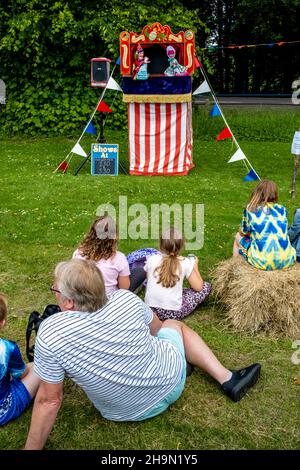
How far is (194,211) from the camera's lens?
735 cm

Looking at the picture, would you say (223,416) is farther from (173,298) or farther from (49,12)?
(49,12)

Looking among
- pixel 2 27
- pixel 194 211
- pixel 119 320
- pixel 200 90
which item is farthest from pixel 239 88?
pixel 119 320

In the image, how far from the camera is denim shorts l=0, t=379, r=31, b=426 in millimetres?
3055

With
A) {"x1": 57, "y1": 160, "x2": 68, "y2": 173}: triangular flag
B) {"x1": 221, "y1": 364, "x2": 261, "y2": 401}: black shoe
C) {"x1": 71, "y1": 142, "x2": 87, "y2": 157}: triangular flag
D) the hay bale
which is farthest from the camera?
{"x1": 57, "y1": 160, "x2": 68, "y2": 173}: triangular flag

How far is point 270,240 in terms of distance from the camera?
429 centimetres

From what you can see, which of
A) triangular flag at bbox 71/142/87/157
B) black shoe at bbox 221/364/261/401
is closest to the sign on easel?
triangular flag at bbox 71/142/87/157

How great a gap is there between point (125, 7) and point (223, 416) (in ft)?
41.9

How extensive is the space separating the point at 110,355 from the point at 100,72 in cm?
778

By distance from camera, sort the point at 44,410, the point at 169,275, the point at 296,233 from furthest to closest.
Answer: the point at 296,233 < the point at 169,275 < the point at 44,410

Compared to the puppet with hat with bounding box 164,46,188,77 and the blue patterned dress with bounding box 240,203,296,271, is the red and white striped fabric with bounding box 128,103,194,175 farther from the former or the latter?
the blue patterned dress with bounding box 240,203,296,271

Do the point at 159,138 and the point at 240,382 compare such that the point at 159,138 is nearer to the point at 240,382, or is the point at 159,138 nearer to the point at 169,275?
the point at 169,275

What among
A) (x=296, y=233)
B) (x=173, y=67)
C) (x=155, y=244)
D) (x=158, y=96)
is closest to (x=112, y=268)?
(x=296, y=233)

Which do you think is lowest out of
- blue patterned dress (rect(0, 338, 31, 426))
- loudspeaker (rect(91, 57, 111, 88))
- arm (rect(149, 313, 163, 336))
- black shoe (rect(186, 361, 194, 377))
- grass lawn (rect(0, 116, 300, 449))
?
grass lawn (rect(0, 116, 300, 449))
